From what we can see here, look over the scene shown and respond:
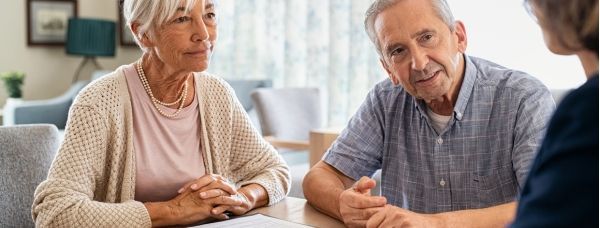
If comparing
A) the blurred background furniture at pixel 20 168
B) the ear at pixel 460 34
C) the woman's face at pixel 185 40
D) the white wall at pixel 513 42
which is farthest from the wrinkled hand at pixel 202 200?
the white wall at pixel 513 42

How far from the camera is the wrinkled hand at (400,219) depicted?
122 centimetres

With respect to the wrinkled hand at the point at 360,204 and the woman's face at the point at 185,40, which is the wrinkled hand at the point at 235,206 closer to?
the wrinkled hand at the point at 360,204

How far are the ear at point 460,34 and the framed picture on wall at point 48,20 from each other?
5.01 metres

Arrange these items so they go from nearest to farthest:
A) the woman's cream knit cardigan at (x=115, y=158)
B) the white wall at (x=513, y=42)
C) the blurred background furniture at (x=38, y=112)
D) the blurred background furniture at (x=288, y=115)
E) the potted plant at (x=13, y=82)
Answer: the woman's cream knit cardigan at (x=115, y=158), the white wall at (x=513, y=42), the blurred background furniture at (x=288, y=115), the blurred background furniture at (x=38, y=112), the potted plant at (x=13, y=82)

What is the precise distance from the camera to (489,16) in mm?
3760

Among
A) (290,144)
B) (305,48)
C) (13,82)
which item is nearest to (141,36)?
(290,144)

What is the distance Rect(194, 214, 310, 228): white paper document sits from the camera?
1.29 meters

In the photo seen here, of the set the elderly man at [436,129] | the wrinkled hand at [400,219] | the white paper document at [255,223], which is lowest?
the white paper document at [255,223]

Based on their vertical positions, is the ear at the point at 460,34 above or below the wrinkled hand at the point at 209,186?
above

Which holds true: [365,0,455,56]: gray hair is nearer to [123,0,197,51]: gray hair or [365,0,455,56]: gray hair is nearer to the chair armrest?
[123,0,197,51]: gray hair

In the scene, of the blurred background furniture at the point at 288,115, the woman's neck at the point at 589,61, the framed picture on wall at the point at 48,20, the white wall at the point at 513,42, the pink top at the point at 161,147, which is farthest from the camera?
the framed picture on wall at the point at 48,20

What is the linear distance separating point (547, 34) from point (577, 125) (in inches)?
6.6

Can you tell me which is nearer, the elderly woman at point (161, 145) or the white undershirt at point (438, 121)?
the elderly woman at point (161, 145)

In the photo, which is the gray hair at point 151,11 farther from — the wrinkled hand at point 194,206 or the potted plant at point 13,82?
the potted plant at point 13,82
